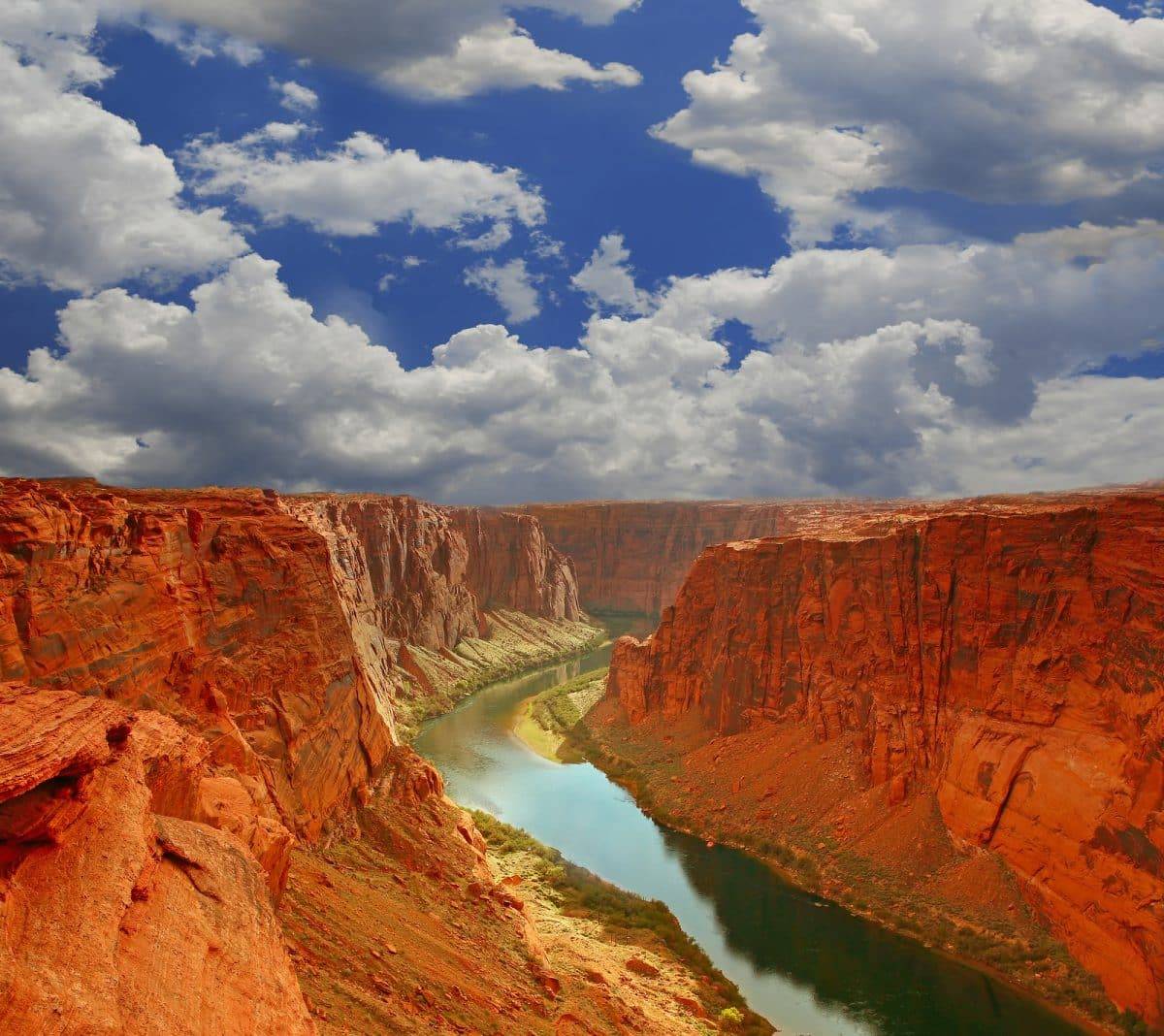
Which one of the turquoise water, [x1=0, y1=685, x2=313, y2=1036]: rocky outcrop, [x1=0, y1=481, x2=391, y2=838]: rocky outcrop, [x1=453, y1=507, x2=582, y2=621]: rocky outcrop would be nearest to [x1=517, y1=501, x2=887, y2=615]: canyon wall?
[x1=453, y1=507, x2=582, y2=621]: rocky outcrop

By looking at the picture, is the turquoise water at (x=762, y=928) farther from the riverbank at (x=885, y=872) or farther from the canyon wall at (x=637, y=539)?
the canyon wall at (x=637, y=539)

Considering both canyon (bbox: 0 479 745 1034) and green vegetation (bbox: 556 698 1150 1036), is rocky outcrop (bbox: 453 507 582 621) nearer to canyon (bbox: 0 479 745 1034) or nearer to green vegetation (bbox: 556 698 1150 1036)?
green vegetation (bbox: 556 698 1150 1036)

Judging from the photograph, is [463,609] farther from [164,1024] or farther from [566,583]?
[164,1024]

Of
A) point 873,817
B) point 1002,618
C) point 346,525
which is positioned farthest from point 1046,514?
point 346,525

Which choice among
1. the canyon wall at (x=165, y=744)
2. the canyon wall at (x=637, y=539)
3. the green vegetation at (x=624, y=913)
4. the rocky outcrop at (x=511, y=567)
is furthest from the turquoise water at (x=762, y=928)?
the canyon wall at (x=637, y=539)

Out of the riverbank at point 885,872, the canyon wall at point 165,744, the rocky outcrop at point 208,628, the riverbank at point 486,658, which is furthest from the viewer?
the riverbank at point 486,658

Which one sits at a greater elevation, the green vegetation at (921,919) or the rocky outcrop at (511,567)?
the rocky outcrop at (511,567)
